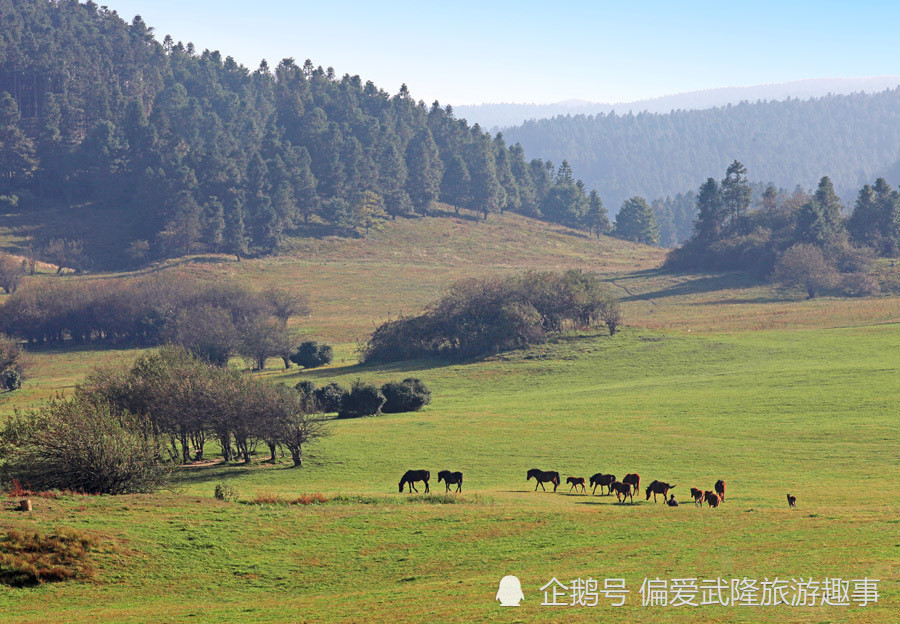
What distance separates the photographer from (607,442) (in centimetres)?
4772

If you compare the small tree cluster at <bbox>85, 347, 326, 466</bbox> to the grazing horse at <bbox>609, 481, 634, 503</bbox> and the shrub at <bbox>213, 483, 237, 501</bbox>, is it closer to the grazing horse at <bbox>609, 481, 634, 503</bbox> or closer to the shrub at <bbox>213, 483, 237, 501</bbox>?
the shrub at <bbox>213, 483, 237, 501</bbox>

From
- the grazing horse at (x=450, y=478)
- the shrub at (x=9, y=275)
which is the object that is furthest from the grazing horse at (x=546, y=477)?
the shrub at (x=9, y=275)

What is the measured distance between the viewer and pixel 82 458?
1347 inches

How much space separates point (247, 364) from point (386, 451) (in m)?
51.2

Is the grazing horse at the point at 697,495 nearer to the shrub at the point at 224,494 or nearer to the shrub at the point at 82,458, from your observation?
the shrub at the point at 224,494

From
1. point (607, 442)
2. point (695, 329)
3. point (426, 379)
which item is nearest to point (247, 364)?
point (426, 379)

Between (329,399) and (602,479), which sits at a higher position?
(329,399)

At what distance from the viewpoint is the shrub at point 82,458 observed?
34250 mm

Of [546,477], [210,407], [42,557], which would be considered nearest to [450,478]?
[546,477]

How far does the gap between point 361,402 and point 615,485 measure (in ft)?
102

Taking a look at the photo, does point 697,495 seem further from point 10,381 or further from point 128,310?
point 128,310

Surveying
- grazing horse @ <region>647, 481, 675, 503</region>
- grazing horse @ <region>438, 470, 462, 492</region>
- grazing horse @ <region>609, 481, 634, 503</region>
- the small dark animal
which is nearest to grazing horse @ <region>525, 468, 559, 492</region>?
grazing horse @ <region>609, 481, 634, 503</region>

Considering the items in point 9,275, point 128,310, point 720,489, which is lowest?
point 720,489

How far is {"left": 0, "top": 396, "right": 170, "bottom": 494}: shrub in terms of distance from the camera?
34.2 m
